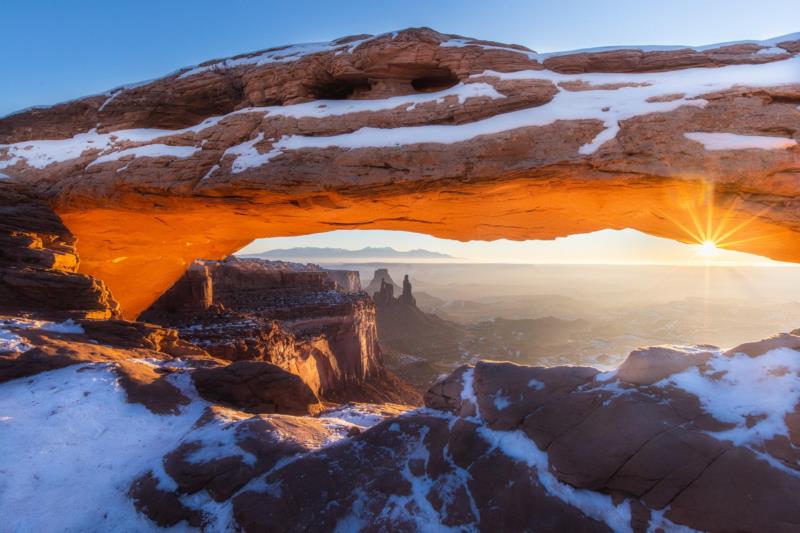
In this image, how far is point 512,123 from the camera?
9.65 meters

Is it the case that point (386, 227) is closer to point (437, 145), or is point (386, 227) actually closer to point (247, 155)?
point (437, 145)

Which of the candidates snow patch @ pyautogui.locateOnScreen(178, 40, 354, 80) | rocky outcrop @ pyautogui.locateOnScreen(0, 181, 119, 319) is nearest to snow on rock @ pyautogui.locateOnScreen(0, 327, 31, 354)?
rocky outcrop @ pyautogui.locateOnScreen(0, 181, 119, 319)

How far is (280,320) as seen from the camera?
1031 inches

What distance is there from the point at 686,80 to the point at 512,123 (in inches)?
176

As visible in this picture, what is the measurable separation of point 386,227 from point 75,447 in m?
11.1

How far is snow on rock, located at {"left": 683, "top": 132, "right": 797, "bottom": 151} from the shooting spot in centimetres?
793

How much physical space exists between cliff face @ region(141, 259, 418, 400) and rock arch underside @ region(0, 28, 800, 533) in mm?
326

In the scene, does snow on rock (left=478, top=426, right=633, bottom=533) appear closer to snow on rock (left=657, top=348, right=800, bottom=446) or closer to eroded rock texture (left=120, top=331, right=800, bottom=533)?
eroded rock texture (left=120, top=331, right=800, bottom=533)

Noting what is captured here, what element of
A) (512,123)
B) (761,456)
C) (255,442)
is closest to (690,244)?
(512,123)

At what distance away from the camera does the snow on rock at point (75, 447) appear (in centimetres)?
423

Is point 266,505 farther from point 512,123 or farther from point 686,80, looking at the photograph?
point 686,80

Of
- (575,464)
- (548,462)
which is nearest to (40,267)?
(548,462)

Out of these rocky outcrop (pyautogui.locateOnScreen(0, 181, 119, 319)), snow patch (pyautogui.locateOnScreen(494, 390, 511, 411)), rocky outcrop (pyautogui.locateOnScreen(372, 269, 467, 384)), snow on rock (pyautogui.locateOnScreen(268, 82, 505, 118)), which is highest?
snow on rock (pyautogui.locateOnScreen(268, 82, 505, 118))

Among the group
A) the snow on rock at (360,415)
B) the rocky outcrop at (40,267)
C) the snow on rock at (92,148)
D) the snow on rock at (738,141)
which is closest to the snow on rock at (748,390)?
the snow on rock at (360,415)
